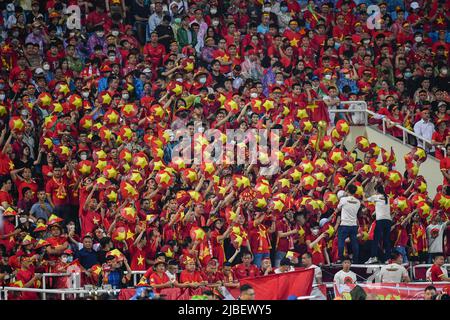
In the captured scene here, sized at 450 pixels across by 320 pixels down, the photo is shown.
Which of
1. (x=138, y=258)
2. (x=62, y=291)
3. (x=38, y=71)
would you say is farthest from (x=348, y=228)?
(x=38, y=71)

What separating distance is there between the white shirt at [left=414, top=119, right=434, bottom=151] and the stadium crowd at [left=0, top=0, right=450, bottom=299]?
2 cm

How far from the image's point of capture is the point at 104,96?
2352cm

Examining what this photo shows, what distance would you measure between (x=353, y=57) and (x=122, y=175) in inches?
245

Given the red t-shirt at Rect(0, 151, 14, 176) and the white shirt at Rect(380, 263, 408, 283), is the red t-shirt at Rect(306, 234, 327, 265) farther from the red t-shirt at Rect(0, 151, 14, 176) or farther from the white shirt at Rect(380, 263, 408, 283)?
the red t-shirt at Rect(0, 151, 14, 176)

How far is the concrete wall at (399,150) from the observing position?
24109 millimetres

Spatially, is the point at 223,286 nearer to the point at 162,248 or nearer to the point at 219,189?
the point at 162,248

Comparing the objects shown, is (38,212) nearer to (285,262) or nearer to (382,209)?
(285,262)

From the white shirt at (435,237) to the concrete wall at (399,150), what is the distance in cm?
158

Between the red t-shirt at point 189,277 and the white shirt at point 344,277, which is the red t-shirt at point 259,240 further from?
the red t-shirt at point 189,277

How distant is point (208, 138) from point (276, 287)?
492 cm

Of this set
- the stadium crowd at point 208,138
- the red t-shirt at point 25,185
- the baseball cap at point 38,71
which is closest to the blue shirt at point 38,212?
the stadium crowd at point 208,138

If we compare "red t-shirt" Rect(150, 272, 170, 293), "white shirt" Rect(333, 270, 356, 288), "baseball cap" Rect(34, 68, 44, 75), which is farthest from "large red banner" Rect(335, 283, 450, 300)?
"baseball cap" Rect(34, 68, 44, 75)

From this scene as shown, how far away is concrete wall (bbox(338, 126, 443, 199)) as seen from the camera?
24109 millimetres

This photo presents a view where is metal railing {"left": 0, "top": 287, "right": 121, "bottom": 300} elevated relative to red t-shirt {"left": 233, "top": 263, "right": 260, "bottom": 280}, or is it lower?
lower
